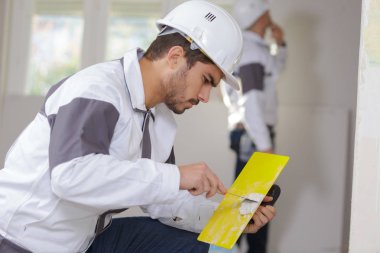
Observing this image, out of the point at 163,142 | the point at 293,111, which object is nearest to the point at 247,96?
the point at 293,111

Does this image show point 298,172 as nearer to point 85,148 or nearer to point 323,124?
point 323,124

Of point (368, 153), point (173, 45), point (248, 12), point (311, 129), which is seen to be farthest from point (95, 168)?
point (311, 129)

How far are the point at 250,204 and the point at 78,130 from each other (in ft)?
1.65

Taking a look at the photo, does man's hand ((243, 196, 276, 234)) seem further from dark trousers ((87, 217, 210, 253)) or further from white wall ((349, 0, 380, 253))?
white wall ((349, 0, 380, 253))

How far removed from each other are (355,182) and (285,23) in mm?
3076

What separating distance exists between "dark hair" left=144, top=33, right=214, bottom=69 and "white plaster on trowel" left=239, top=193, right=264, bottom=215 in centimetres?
41

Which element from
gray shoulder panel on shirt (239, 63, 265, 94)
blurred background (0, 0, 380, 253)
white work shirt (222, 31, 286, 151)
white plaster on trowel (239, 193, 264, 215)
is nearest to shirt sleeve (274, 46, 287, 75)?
white work shirt (222, 31, 286, 151)

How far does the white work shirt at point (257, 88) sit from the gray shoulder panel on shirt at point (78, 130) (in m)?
1.97

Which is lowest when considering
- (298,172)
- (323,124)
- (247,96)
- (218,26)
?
(298,172)

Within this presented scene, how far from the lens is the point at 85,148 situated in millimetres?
→ 1371

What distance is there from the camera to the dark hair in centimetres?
164

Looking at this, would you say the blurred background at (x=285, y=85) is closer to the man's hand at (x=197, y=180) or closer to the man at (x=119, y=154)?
the man at (x=119, y=154)

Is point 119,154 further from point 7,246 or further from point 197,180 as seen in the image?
point 7,246

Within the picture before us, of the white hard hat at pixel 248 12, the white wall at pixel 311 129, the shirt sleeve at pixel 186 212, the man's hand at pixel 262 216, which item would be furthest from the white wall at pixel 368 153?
the white wall at pixel 311 129
